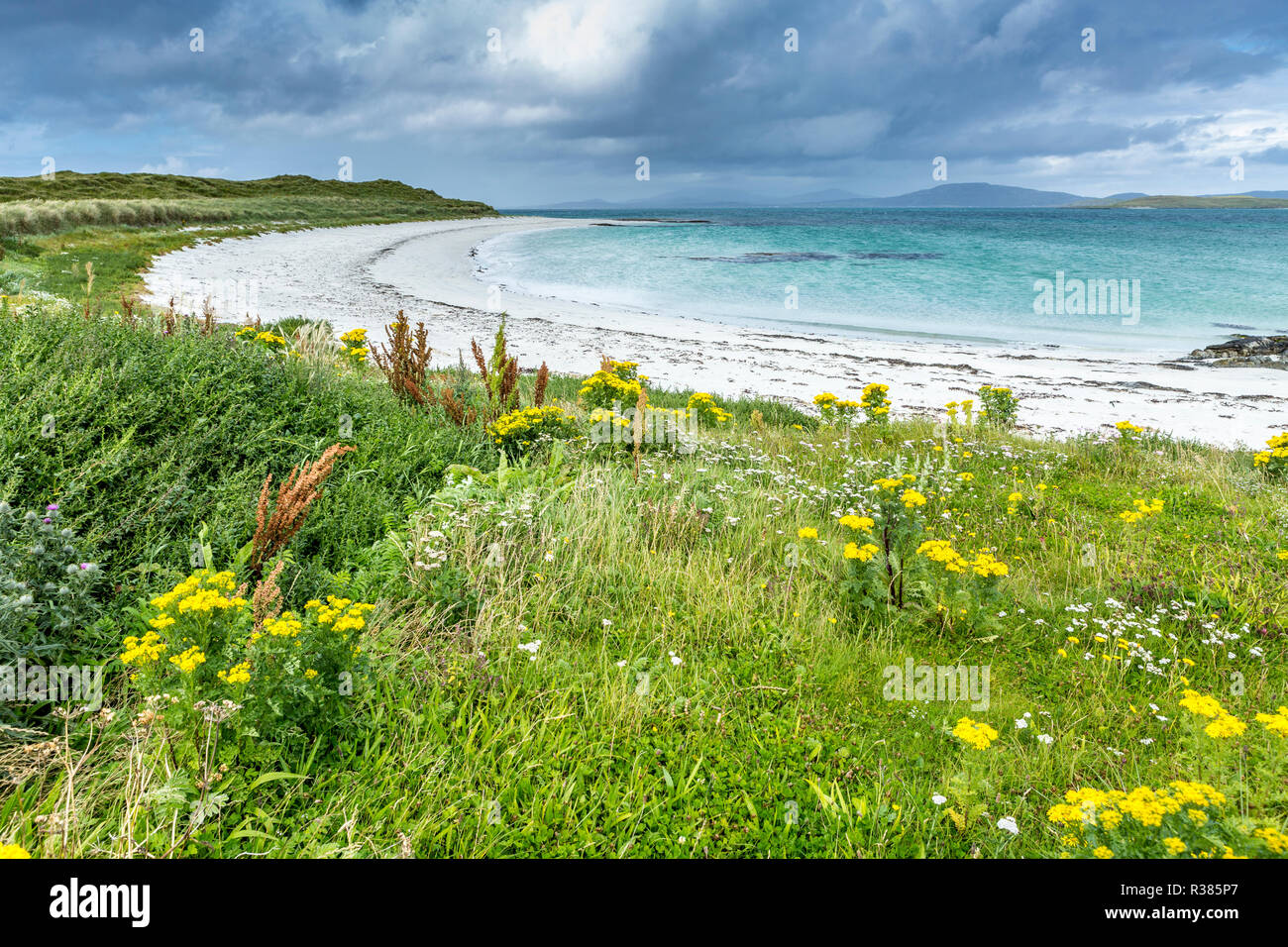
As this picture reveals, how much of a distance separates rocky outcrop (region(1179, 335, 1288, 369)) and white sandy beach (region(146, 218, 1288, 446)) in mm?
727

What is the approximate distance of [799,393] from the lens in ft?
41.2

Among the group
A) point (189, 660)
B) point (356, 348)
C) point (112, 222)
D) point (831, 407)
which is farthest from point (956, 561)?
point (112, 222)

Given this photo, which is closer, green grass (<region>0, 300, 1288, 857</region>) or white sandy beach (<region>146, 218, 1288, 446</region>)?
green grass (<region>0, 300, 1288, 857</region>)

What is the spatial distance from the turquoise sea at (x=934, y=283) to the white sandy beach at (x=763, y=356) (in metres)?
3.17

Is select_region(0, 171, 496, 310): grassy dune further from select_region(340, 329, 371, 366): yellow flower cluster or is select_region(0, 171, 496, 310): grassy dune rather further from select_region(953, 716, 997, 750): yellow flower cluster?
select_region(953, 716, 997, 750): yellow flower cluster

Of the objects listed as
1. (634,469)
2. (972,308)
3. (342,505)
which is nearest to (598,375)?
(634,469)

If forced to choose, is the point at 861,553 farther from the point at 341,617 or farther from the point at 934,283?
the point at 934,283

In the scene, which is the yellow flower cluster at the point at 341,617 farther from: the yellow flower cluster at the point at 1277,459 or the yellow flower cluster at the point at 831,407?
the yellow flower cluster at the point at 1277,459

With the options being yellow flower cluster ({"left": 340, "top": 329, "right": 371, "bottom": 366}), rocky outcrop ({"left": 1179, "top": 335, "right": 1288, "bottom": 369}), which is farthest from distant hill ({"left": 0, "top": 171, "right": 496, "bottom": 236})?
rocky outcrop ({"left": 1179, "top": 335, "right": 1288, "bottom": 369})

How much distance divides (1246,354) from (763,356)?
14.3 meters

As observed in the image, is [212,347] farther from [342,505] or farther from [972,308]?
[972,308]

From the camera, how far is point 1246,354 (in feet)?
61.0

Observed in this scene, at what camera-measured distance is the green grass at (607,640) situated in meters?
2.53

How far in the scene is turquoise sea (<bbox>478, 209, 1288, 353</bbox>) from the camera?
23.8 metres
